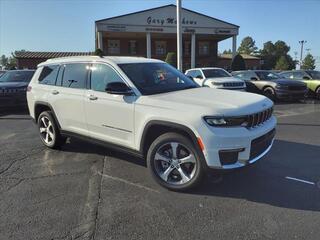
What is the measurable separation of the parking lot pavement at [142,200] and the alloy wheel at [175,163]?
21 centimetres

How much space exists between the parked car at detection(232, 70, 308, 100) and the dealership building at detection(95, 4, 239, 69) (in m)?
20.3

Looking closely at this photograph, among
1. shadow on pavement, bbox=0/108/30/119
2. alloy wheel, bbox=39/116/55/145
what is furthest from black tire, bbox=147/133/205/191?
shadow on pavement, bbox=0/108/30/119

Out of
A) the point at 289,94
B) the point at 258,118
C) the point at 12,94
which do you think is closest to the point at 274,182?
the point at 258,118

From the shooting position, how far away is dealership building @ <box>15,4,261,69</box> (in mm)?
35375

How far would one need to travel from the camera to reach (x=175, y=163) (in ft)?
15.1

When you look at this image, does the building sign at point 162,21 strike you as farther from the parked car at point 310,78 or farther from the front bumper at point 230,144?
the front bumper at point 230,144

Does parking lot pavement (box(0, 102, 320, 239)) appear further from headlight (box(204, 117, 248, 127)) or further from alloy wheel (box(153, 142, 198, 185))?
headlight (box(204, 117, 248, 127))

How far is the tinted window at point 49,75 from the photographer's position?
6.62 m

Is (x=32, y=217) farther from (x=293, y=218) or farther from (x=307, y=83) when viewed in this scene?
(x=307, y=83)

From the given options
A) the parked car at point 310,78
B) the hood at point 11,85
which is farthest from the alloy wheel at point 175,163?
the parked car at point 310,78

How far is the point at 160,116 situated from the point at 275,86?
11.8m

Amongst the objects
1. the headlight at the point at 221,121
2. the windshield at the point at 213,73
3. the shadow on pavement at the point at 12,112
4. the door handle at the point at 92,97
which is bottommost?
the shadow on pavement at the point at 12,112

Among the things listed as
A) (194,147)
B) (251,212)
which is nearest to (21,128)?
(194,147)

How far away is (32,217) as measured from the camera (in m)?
3.93
